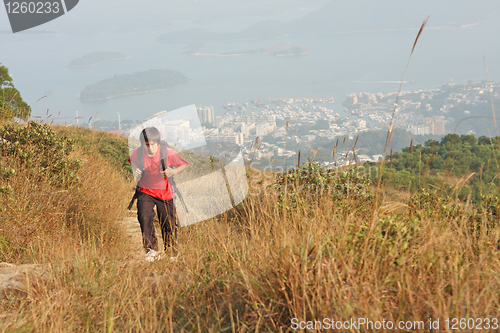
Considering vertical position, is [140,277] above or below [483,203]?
above

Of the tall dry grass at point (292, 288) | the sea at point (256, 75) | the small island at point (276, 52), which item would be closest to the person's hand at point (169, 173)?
the tall dry grass at point (292, 288)

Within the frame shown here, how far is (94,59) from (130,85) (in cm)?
8753

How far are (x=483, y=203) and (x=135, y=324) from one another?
4157 mm

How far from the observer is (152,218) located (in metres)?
3.96

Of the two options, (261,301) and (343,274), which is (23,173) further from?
(343,274)

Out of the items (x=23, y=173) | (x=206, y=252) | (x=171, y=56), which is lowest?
(x=206, y=252)

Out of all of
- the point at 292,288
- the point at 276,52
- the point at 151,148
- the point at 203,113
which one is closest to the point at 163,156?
the point at 151,148

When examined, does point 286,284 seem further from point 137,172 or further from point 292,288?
point 137,172

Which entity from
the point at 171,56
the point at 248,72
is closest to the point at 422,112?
the point at 248,72

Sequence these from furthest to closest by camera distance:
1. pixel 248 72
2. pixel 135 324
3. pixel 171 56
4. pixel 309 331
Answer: pixel 171 56 → pixel 248 72 → pixel 135 324 → pixel 309 331

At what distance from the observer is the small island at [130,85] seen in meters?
116

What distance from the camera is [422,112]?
233ft

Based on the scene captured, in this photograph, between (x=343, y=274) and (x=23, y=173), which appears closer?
(x=343, y=274)

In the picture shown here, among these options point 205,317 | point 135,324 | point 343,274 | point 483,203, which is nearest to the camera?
point 343,274
